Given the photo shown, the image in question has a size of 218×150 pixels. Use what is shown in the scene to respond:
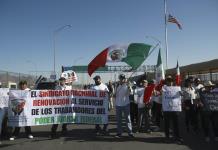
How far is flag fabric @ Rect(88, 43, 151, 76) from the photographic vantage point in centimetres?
1199

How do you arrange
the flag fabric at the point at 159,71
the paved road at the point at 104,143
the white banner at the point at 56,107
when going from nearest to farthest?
1. the paved road at the point at 104,143
2. the white banner at the point at 56,107
3. the flag fabric at the point at 159,71

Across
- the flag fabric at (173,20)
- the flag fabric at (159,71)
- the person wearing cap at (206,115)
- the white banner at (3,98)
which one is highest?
the flag fabric at (173,20)

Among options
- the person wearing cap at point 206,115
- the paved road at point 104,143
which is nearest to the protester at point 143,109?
the paved road at point 104,143

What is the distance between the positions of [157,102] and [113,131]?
6.13 feet

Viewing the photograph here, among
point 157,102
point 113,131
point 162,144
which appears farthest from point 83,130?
point 162,144

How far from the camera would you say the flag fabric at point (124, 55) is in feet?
39.3

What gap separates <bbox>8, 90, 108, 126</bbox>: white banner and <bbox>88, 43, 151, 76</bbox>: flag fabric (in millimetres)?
1299

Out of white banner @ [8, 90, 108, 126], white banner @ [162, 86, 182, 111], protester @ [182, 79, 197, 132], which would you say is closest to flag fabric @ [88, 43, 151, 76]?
white banner @ [8, 90, 108, 126]

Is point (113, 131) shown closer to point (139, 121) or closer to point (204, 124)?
point (139, 121)

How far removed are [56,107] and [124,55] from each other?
3069mm

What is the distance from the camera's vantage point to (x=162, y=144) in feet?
30.8

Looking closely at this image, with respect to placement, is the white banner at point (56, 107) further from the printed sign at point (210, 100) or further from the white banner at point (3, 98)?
the printed sign at point (210, 100)

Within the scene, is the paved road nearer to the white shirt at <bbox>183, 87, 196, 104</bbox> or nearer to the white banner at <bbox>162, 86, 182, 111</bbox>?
the white banner at <bbox>162, 86, 182, 111</bbox>

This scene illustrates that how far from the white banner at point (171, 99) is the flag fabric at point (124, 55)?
87.5 inches
